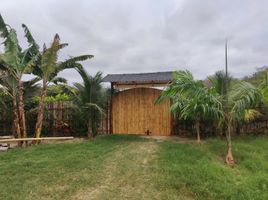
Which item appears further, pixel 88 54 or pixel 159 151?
pixel 88 54

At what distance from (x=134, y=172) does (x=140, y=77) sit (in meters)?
6.22

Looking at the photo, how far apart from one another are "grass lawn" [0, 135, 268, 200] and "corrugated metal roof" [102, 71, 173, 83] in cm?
337

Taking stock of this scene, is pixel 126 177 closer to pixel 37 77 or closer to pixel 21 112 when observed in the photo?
pixel 21 112

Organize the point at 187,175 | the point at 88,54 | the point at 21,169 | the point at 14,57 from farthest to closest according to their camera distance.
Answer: the point at 88,54 → the point at 14,57 → the point at 21,169 → the point at 187,175

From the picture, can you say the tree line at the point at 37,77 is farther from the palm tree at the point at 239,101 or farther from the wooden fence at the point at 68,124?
the palm tree at the point at 239,101

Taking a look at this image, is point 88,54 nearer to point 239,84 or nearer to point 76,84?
point 76,84

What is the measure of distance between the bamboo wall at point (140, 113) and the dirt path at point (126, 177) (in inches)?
135

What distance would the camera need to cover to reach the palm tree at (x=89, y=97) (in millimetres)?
11461

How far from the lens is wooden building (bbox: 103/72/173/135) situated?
491 inches

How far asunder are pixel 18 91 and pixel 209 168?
7.15m

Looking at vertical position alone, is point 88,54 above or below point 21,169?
above

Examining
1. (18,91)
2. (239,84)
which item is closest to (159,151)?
(239,84)

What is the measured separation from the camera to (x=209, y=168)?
7223mm

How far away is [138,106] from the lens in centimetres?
1278
